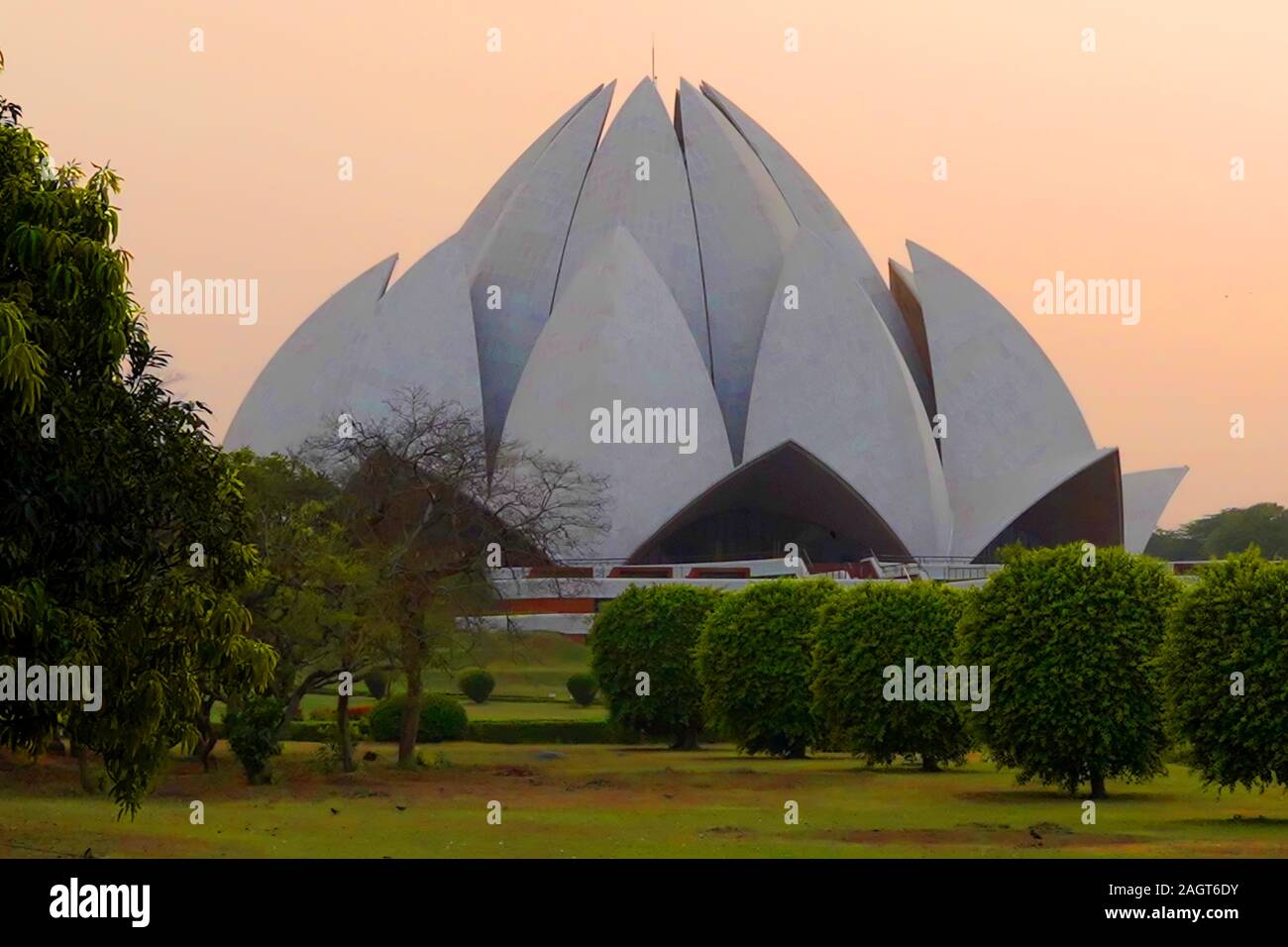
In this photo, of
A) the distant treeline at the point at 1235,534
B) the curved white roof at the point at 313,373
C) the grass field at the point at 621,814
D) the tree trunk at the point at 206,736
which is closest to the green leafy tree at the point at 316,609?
the tree trunk at the point at 206,736

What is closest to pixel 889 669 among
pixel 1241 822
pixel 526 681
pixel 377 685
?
pixel 1241 822

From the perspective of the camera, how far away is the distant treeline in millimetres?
76387

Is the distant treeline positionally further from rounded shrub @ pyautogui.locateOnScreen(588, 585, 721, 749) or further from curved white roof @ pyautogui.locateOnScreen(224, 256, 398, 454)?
rounded shrub @ pyautogui.locateOnScreen(588, 585, 721, 749)

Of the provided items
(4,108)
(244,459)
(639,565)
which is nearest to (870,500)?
(639,565)

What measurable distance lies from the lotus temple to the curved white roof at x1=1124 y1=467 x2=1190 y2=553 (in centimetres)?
8

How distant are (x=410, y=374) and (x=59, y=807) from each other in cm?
3012

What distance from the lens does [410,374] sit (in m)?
46.2

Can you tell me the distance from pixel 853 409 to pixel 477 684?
48.7ft

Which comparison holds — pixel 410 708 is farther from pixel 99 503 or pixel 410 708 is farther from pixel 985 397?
pixel 985 397

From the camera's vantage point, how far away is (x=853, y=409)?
44219 mm

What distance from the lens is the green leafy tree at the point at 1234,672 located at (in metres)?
15.9

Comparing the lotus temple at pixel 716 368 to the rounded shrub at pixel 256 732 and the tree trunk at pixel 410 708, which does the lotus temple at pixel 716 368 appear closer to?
the tree trunk at pixel 410 708

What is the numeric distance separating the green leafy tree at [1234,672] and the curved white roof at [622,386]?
2661cm
